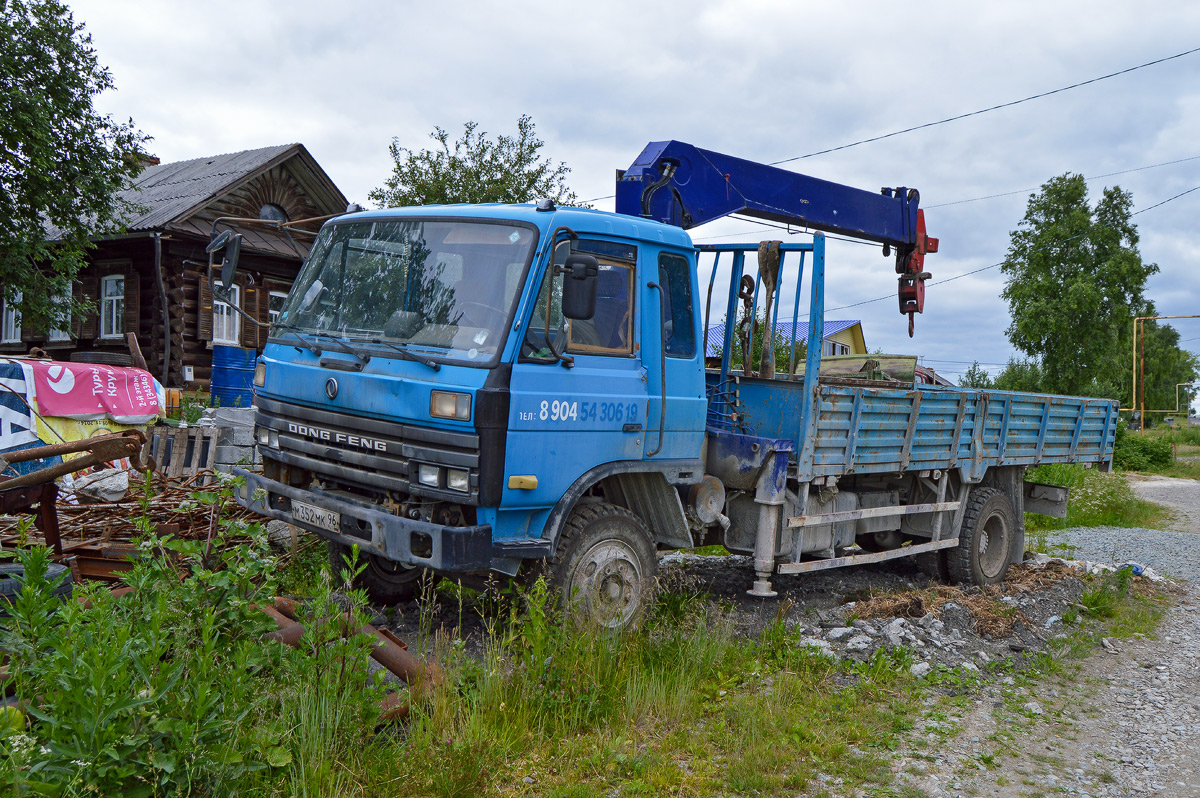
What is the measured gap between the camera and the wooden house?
18.9 m

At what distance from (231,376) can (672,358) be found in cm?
1432

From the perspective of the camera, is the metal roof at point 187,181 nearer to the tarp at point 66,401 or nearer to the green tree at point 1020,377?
the tarp at point 66,401

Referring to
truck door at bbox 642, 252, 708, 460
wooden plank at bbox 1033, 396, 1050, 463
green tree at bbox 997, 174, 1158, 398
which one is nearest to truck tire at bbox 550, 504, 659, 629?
truck door at bbox 642, 252, 708, 460

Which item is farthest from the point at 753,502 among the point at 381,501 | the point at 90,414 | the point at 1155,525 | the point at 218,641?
the point at 1155,525

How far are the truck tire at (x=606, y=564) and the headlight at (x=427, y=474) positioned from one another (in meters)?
0.83

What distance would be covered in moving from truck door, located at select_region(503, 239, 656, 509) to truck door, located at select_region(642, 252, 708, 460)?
95 millimetres

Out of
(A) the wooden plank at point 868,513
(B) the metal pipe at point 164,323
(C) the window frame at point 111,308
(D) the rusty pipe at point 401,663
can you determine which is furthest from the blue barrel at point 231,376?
(D) the rusty pipe at point 401,663

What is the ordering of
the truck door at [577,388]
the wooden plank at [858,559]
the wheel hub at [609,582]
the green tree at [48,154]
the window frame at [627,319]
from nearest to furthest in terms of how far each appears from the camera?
1. the truck door at [577,388]
2. the wheel hub at [609,582]
3. the window frame at [627,319]
4. the wooden plank at [858,559]
5. the green tree at [48,154]

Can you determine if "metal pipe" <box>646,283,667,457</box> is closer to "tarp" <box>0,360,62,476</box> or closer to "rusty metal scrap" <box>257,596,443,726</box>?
"rusty metal scrap" <box>257,596,443,726</box>

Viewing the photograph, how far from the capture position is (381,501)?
479 cm

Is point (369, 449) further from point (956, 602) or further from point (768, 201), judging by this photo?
point (956, 602)

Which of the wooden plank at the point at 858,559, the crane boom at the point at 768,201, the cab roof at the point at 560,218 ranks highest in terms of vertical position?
the crane boom at the point at 768,201

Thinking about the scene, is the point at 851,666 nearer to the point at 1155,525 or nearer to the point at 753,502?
the point at 753,502

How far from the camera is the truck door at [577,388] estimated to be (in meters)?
4.52
